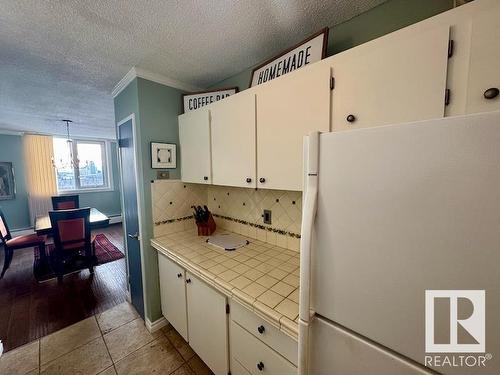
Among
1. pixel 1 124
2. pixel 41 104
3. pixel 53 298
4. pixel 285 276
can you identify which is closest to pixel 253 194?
pixel 285 276

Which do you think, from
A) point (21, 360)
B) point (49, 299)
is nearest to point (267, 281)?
point (21, 360)

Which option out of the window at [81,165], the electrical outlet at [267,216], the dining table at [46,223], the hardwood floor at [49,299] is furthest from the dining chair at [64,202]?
the electrical outlet at [267,216]

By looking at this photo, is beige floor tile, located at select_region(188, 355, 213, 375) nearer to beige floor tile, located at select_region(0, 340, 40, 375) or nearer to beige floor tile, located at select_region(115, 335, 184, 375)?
beige floor tile, located at select_region(115, 335, 184, 375)

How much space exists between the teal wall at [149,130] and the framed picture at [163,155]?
4 cm

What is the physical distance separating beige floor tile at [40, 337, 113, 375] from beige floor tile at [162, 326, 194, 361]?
46cm

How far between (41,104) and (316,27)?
3426 mm

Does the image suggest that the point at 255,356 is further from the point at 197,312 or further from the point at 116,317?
the point at 116,317

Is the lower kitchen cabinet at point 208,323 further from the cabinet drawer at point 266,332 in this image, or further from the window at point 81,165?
the window at point 81,165

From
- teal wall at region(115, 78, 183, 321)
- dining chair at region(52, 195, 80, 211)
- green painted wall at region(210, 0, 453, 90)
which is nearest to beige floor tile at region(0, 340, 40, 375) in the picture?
teal wall at region(115, 78, 183, 321)

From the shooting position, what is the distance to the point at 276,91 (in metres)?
1.24

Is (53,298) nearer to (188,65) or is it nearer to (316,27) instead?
(188,65)

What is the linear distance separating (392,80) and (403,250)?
0.73 meters

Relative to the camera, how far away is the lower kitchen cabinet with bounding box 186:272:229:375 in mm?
1298

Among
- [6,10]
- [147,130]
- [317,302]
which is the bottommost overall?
[317,302]
